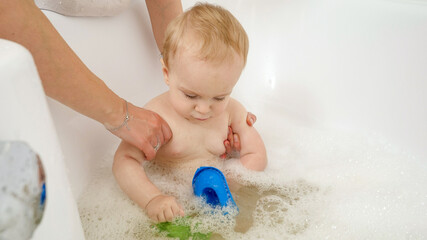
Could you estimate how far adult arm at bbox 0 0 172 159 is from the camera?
2.21ft

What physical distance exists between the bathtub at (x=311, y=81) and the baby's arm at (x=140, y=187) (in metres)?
0.10

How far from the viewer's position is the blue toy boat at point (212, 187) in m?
0.85

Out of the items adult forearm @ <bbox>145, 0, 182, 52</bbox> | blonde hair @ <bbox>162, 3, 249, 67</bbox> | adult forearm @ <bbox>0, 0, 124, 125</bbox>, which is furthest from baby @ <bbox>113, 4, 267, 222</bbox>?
adult forearm @ <bbox>145, 0, 182, 52</bbox>

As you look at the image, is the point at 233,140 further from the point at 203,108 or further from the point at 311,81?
the point at 311,81

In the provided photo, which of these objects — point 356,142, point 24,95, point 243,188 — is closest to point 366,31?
point 356,142

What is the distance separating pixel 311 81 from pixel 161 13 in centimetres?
54

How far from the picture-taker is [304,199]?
3.19 feet

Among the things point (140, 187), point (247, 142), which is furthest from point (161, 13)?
point (140, 187)

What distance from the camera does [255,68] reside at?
150 cm

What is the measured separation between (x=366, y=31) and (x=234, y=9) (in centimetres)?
50

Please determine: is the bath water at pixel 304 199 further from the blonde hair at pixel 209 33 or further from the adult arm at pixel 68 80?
the blonde hair at pixel 209 33

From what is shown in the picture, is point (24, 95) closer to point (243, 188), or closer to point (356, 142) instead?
point (243, 188)

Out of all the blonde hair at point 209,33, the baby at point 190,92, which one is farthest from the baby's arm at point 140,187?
the blonde hair at point 209,33

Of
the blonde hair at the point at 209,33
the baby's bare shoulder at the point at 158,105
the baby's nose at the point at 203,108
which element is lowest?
the baby's bare shoulder at the point at 158,105
